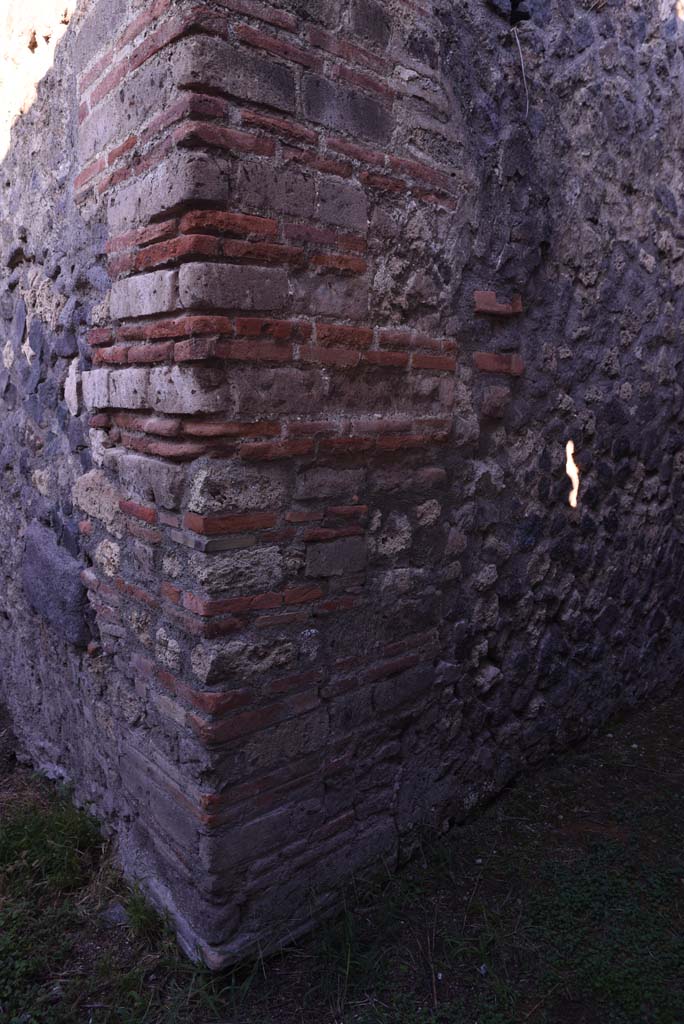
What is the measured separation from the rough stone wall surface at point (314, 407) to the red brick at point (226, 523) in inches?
0.6

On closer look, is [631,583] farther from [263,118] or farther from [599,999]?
[263,118]

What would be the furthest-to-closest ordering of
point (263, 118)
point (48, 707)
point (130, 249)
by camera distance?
point (48, 707), point (130, 249), point (263, 118)

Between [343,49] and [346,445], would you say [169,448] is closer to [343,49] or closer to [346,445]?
[346,445]

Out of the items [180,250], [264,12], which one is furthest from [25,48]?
[180,250]

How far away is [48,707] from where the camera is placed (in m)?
2.99

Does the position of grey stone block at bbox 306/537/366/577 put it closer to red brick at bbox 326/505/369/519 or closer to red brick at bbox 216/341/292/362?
red brick at bbox 326/505/369/519

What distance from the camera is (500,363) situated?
2545 millimetres

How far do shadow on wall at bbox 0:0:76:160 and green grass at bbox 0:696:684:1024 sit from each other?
8.63ft

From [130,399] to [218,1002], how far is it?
1.65 meters

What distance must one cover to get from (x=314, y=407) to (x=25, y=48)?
1827 mm

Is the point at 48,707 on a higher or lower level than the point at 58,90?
lower

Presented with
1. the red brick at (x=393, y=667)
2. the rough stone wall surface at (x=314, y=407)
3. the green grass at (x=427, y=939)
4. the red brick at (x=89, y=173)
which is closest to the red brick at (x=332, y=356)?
the rough stone wall surface at (x=314, y=407)

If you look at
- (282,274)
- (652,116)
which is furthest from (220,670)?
(652,116)

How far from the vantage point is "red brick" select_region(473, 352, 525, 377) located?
8.13ft
